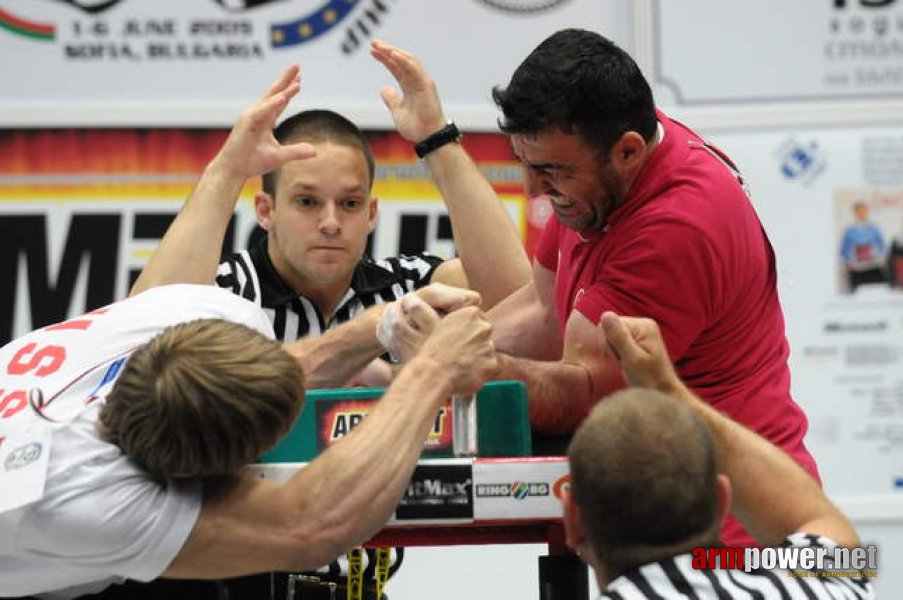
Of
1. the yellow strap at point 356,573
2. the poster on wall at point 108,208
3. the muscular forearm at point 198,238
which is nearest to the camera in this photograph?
the yellow strap at point 356,573

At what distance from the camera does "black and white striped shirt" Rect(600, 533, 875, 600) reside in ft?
5.52

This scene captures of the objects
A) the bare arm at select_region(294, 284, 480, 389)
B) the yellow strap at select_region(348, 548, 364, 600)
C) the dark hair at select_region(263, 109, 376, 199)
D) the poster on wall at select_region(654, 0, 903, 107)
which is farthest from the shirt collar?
the poster on wall at select_region(654, 0, 903, 107)

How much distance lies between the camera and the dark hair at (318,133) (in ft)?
11.5

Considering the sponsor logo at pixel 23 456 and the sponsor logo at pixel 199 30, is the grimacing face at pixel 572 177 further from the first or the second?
the sponsor logo at pixel 199 30

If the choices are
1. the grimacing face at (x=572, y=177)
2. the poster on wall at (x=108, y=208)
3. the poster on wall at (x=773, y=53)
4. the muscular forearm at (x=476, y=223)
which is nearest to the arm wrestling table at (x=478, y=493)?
the grimacing face at (x=572, y=177)

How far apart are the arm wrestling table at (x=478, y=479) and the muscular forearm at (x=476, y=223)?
915 mm

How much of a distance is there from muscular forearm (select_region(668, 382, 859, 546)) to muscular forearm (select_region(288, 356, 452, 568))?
43 cm

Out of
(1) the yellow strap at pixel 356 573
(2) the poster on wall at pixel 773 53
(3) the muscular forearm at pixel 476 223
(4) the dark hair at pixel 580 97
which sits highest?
(2) the poster on wall at pixel 773 53

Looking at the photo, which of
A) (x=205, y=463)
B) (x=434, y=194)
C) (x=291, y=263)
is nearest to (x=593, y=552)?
(x=205, y=463)

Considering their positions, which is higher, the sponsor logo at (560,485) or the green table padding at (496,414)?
the green table padding at (496,414)

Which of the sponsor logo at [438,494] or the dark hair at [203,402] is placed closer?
A: the dark hair at [203,402]

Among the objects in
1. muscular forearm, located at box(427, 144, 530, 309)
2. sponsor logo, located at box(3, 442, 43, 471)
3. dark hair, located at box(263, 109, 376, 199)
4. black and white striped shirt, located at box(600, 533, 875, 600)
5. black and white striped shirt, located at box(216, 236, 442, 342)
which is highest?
dark hair, located at box(263, 109, 376, 199)

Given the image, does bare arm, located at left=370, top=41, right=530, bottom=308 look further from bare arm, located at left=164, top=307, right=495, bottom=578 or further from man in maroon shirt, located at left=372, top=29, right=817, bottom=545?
bare arm, located at left=164, top=307, right=495, bottom=578

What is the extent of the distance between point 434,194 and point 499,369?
2.33m
